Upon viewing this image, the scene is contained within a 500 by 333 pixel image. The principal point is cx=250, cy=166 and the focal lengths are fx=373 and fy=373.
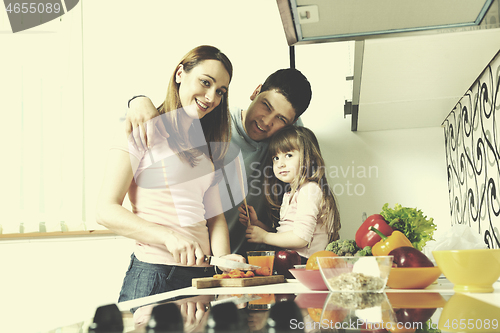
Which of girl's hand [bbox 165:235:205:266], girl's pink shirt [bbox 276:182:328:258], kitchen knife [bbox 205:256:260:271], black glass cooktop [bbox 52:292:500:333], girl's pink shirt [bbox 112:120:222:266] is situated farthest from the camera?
girl's pink shirt [bbox 276:182:328:258]

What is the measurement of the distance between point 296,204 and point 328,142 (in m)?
0.32

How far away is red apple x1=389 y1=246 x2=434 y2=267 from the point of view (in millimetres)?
662

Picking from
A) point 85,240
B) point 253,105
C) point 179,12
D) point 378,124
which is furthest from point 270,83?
point 85,240

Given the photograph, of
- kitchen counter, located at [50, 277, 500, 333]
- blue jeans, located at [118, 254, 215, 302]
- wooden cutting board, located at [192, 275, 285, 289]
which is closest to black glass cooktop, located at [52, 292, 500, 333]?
kitchen counter, located at [50, 277, 500, 333]

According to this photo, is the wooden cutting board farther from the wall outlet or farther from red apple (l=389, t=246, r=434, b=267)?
the wall outlet

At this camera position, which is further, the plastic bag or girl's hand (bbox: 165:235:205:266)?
girl's hand (bbox: 165:235:205:266)

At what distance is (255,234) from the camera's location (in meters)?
1.54

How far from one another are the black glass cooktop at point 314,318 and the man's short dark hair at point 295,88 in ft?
4.17

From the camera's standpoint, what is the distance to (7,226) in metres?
1.71

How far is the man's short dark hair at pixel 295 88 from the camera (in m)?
1.64

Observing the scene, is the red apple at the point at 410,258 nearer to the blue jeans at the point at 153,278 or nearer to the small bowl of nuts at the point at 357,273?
the small bowl of nuts at the point at 357,273

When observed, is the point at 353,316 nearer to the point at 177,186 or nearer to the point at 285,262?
the point at 285,262

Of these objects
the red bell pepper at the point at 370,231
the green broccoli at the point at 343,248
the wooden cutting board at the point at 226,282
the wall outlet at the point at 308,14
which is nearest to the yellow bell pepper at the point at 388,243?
the green broccoli at the point at 343,248

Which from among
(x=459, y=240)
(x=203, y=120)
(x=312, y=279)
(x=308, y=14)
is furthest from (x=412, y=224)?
(x=203, y=120)
